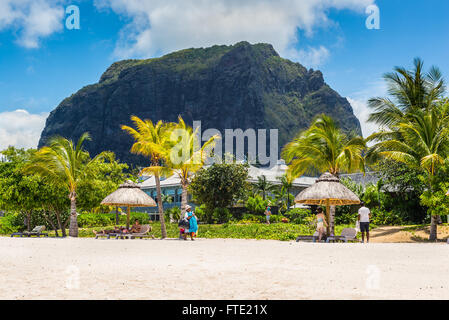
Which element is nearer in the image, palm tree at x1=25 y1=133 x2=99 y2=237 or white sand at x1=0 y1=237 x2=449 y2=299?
white sand at x1=0 y1=237 x2=449 y2=299

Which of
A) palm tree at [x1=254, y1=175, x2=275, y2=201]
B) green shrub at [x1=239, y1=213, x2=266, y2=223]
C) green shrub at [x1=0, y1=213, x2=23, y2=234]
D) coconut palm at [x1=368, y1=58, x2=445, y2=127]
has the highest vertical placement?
coconut palm at [x1=368, y1=58, x2=445, y2=127]

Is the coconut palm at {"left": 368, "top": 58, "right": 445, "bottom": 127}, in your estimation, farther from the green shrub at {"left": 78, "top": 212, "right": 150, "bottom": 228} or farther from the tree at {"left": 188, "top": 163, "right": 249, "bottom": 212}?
the green shrub at {"left": 78, "top": 212, "right": 150, "bottom": 228}

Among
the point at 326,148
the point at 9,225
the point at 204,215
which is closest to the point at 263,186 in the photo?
the point at 204,215

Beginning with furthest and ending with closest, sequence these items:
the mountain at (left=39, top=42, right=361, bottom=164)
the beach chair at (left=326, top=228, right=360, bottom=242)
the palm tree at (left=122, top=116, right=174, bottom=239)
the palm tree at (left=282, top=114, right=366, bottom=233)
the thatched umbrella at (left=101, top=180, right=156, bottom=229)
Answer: the mountain at (left=39, top=42, right=361, bottom=164)
the thatched umbrella at (left=101, top=180, right=156, bottom=229)
the palm tree at (left=122, top=116, right=174, bottom=239)
the palm tree at (left=282, top=114, right=366, bottom=233)
the beach chair at (left=326, top=228, right=360, bottom=242)

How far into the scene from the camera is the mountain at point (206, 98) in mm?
143250

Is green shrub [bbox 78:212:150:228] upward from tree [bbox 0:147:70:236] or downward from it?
downward

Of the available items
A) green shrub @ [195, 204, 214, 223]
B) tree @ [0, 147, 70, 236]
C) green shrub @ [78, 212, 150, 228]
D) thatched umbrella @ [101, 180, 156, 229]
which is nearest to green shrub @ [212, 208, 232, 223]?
green shrub @ [195, 204, 214, 223]

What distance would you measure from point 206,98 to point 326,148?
13360cm

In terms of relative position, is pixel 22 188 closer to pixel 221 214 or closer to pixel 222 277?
pixel 221 214

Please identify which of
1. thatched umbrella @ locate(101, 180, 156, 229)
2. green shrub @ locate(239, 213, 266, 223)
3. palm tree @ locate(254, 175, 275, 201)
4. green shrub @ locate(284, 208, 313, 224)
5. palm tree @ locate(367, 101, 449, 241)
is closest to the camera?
palm tree @ locate(367, 101, 449, 241)

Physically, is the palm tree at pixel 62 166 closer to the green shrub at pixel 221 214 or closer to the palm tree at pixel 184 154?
the palm tree at pixel 184 154

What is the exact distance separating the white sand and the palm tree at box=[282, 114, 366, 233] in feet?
30.0

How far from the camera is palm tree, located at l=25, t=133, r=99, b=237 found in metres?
21.7

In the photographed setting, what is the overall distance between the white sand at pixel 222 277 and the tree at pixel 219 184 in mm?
20892
